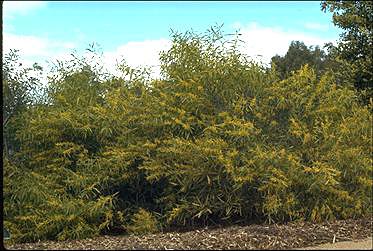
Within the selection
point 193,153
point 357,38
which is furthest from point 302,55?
point 193,153

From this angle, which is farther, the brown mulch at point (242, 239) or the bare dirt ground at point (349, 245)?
the brown mulch at point (242, 239)

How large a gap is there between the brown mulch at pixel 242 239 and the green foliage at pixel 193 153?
69 cm

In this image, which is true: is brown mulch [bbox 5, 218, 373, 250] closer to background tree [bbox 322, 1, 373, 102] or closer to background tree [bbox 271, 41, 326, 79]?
background tree [bbox 322, 1, 373, 102]

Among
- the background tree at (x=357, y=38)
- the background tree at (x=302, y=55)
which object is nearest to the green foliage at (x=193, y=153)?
the background tree at (x=357, y=38)

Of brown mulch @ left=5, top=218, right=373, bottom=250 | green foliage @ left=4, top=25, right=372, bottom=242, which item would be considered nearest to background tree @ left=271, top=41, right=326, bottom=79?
green foliage @ left=4, top=25, right=372, bottom=242

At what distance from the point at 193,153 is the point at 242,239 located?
2.10 metres

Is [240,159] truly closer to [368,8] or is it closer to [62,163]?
[62,163]

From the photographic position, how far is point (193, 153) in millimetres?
10578

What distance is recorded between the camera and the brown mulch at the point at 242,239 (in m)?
8.69

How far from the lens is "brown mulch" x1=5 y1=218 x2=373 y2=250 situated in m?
8.69

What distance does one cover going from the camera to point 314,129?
1120 centimetres

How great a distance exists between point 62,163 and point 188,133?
2542 mm

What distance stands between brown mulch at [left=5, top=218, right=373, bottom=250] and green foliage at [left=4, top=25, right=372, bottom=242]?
2.26 ft

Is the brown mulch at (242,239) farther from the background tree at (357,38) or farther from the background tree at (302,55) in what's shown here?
the background tree at (302,55)
